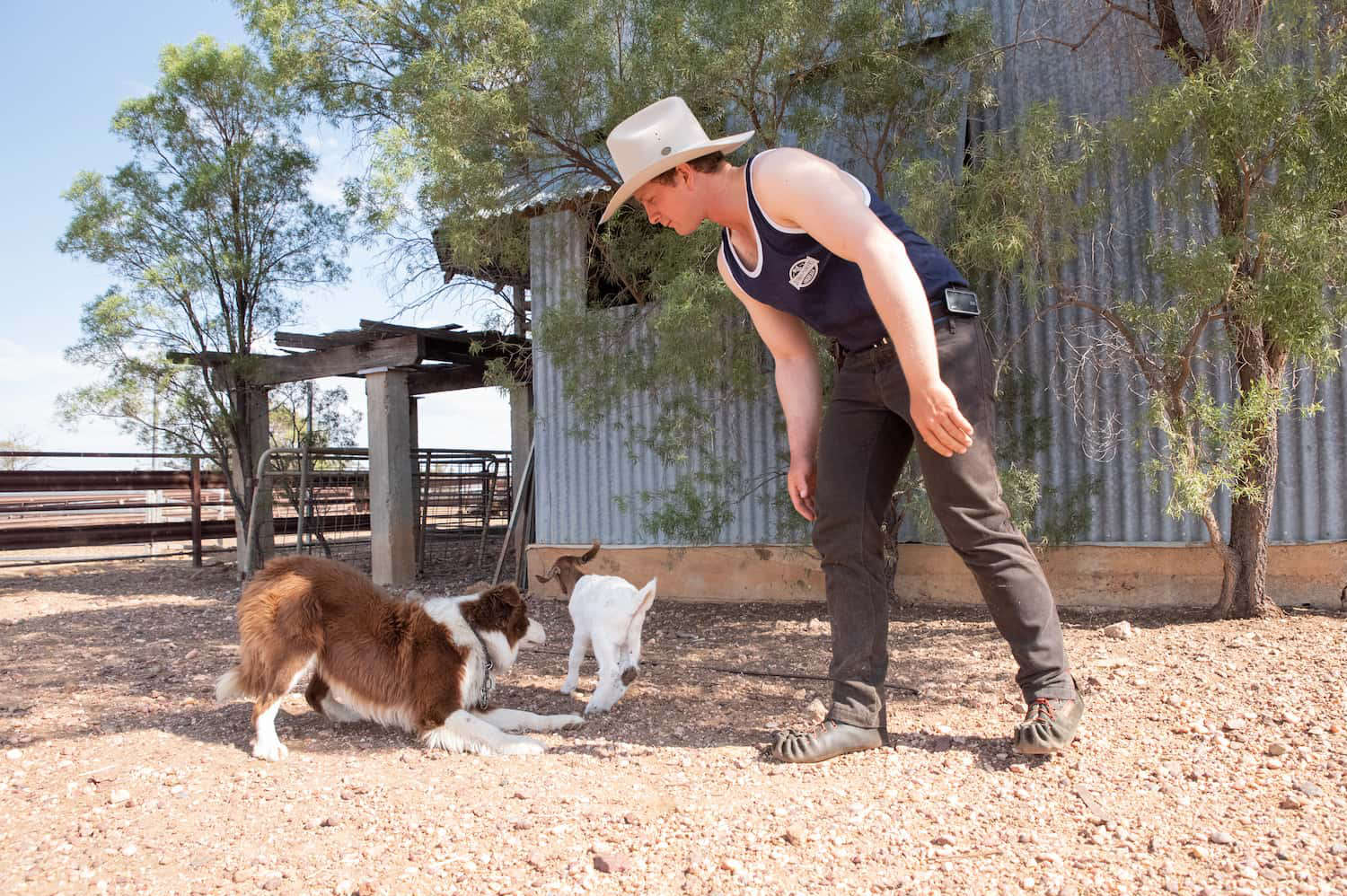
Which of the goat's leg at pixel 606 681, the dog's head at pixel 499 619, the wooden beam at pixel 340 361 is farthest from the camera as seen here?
the wooden beam at pixel 340 361

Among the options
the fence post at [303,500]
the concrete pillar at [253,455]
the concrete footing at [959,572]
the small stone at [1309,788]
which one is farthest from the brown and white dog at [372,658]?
the concrete pillar at [253,455]

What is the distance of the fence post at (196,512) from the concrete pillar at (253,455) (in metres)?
1.56

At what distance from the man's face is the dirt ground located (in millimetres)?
1870

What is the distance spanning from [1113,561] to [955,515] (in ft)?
14.2

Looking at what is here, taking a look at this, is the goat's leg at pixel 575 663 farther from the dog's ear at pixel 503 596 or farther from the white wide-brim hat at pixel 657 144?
the white wide-brim hat at pixel 657 144

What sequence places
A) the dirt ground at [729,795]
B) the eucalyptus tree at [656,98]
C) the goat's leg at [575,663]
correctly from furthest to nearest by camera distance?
the eucalyptus tree at [656,98]
the goat's leg at [575,663]
the dirt ground at [729,795]

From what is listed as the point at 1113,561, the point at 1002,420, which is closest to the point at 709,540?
the point at 1002,420

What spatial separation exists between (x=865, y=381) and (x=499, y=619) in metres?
2.14

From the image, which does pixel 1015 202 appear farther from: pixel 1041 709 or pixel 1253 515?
pixel 1041 709

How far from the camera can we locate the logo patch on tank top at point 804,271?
111 inches

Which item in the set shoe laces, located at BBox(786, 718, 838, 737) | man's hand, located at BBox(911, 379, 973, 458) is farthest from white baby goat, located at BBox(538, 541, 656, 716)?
man's hand, located at BBox(911, 379, 973, 458)

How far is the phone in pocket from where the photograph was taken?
9.18ft

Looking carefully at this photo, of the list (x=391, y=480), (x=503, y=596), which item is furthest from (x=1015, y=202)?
(x=391, y=480)

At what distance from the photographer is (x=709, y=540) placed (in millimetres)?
6758
